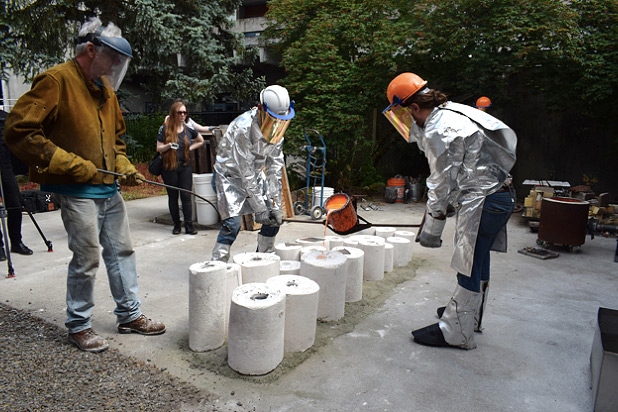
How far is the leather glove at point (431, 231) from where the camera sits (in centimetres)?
309

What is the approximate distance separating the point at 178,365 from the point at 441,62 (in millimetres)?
8486

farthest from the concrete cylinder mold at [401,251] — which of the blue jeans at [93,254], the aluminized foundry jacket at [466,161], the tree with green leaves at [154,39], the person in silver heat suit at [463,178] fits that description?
the tree with green leaves at [154,39]

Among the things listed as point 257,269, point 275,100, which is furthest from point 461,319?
point 275,100

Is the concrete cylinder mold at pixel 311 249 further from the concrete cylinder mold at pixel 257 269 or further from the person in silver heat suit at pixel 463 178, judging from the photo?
the person in silver heat suit at pixel 463 178

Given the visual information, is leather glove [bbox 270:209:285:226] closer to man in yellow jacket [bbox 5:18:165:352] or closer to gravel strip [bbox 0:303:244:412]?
man in yellow jacket [bbox 5:18:165:352]

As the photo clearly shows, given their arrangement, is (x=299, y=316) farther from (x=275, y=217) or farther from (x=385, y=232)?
(x=385, y=232)

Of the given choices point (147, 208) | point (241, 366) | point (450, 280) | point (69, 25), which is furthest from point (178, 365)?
point (69, 25)

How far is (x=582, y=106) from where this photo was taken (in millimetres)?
8258

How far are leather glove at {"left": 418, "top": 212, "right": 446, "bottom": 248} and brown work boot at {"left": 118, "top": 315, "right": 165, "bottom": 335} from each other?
6.82 feet

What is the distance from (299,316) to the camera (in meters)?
2.94

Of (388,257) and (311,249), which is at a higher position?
(311,249)

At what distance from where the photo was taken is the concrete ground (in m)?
2.53

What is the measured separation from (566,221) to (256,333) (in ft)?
15.0

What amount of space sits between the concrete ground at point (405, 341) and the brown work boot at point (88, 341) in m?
0.12
